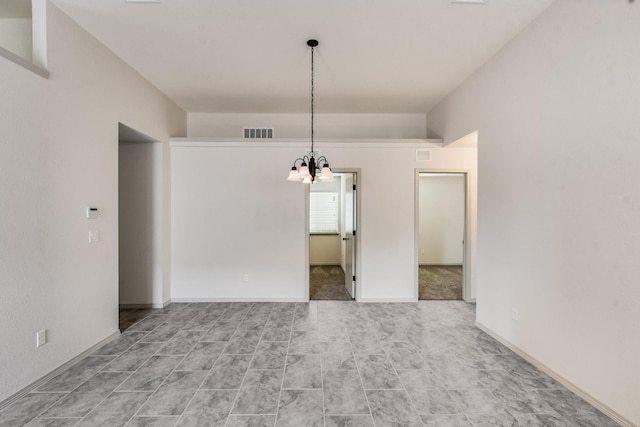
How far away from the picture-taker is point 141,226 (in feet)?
12.6

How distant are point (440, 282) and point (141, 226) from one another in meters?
5.43

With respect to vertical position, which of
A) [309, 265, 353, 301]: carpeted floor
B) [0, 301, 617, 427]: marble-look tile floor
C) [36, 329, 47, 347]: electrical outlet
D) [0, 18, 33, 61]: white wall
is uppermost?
[0, 18, 33, 61]: white wall

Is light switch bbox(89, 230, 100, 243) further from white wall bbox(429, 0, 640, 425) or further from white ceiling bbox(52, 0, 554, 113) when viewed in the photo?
white wall bbox(429, 0, 640, 425)

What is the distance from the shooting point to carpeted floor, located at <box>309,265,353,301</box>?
4430 mm

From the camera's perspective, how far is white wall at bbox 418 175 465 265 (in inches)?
275

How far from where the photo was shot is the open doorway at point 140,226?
3807 millimetres

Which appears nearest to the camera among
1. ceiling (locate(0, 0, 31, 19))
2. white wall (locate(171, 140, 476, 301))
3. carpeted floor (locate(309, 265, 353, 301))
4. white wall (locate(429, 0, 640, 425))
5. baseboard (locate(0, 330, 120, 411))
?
white wall (locate(429, 0, 640, 425))

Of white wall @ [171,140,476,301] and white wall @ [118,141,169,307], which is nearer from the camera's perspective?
white wall @ [118,141,169,307]

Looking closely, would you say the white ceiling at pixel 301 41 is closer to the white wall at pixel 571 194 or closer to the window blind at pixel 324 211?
the white wall at pixel 571 194

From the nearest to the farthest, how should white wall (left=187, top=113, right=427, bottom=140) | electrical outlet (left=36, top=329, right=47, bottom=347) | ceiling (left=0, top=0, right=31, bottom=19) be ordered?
electrical outlet (left=36, top=329, right=47, bottom=347)
ceiling (left=0, top=0, right=31, bottom=19)
white wall (left=187, top=113, right=427, bottom=140)

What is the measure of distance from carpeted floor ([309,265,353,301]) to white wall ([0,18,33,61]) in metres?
4.41

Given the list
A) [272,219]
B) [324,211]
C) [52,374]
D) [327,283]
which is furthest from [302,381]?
[324,211]

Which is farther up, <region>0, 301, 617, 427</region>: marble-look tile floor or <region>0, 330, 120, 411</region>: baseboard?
<region>0, 330, 120, 411</region>: baseboard

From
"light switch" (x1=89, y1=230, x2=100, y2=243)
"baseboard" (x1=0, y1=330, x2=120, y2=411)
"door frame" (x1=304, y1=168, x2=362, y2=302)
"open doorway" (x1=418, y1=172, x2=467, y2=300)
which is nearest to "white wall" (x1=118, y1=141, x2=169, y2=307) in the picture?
"baseboard" (x1=0, y1=330, x2=120, y2=411)
